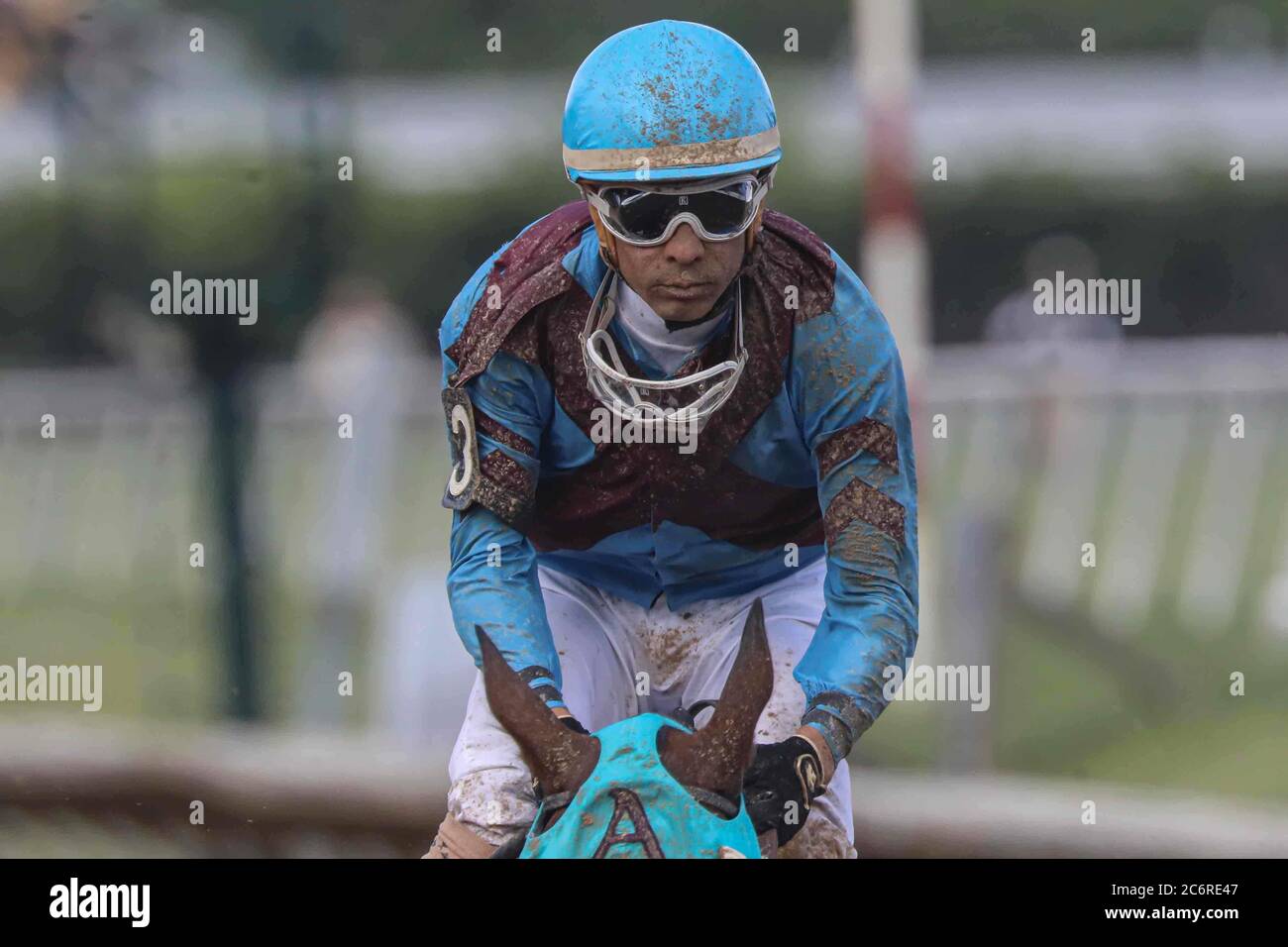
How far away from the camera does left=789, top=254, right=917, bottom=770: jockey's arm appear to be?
12.9 feet

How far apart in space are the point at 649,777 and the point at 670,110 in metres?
1.31

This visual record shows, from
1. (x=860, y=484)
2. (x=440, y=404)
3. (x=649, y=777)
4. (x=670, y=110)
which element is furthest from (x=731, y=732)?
(x=440, y=404)

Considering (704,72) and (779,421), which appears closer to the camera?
(704,72)

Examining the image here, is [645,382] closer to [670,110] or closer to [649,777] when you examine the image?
[670,110]

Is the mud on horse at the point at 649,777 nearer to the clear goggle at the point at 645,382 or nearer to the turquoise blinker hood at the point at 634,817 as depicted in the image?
the turquoise blinker hood at the point at 634,817

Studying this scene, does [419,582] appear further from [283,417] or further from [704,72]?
[704,72]

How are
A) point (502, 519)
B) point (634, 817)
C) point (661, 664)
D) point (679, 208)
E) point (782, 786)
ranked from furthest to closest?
point (661, 664) < point (502, 519) < point (679, 208) < point (782, 786) < point (634, 817)

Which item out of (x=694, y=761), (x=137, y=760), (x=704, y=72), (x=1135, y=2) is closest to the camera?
(x=694, y=761)

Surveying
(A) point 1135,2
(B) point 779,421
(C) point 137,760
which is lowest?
(C) point 137,760

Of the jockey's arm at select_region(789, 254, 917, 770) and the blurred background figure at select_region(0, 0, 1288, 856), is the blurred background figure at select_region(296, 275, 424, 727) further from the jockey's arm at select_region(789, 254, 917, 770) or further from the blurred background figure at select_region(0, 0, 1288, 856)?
the jockey's arm at select_region(789, 254, 917, 770)

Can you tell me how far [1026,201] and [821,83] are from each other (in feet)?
6.07

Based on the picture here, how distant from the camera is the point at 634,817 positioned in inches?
123

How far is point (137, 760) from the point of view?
7.55 metres

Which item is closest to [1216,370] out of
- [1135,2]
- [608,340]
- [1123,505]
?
[1123,505]
